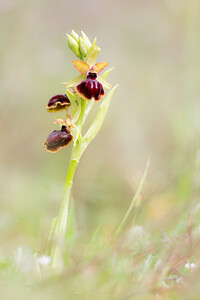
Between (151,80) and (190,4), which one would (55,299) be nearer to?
(190,4)

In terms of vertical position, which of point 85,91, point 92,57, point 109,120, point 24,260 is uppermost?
→ point 109,120

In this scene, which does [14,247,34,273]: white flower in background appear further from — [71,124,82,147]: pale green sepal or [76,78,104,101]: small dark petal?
[76,78,104,101]: small dark petal

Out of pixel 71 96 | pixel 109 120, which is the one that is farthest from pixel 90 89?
pixel 109 120

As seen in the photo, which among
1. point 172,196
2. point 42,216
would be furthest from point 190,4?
point 42,216

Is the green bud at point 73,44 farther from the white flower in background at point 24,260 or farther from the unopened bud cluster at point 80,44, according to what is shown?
the white flower in background at point 24,260

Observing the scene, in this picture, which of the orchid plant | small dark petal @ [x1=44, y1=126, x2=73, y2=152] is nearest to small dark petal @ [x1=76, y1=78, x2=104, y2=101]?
the orchid plant

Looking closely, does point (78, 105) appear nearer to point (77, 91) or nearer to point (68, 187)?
point (77, 91)
